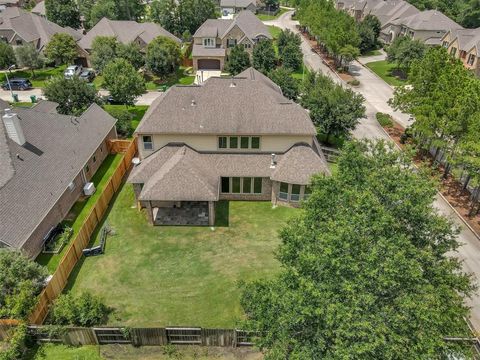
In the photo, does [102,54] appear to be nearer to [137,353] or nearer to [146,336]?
[146,336]

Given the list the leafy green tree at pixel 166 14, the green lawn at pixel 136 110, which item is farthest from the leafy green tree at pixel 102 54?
the leafy green tree at pixel 166 14

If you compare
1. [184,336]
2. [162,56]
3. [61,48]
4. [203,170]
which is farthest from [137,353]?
[61,48]

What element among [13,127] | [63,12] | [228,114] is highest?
[13,127]

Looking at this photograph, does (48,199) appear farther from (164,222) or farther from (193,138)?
(193,138)

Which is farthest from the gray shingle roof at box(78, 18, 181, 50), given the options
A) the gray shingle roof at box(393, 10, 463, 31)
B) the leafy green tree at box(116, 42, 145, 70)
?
the gray shingle roof at box(393, 10, 463, 31)

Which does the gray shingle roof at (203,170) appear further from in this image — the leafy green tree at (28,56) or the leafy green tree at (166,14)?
the leafy green tree at (166,14)
